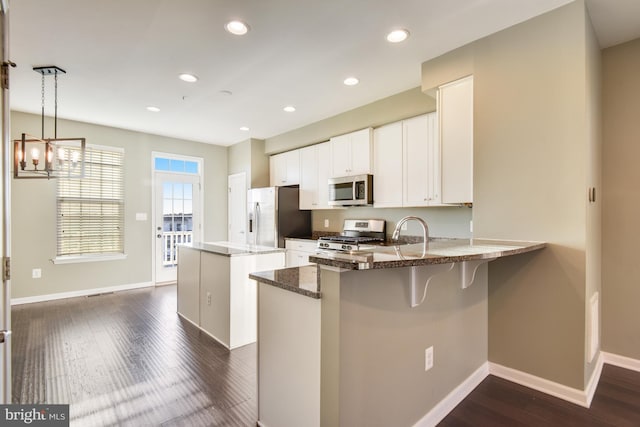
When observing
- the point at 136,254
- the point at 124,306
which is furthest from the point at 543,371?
the point at 136,254

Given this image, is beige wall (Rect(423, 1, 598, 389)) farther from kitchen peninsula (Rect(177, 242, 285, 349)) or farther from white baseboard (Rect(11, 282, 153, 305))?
white baseboard (Rect(11, 282, 153, 305))

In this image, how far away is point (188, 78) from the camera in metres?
3.25

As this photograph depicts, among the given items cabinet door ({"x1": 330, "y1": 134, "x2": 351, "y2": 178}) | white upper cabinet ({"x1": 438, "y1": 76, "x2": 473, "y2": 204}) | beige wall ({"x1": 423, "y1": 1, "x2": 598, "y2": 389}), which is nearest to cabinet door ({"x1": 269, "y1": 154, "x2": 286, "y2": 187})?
cabinet door ({"x1": 330, "y1": 134, "x2": 351, "y2": 178})

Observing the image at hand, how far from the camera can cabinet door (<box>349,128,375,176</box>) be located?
3982mm

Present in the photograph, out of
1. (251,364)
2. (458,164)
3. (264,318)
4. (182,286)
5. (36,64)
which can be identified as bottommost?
(251,364)

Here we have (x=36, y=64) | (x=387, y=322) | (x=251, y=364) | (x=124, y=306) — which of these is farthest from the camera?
(x=124, y=306)

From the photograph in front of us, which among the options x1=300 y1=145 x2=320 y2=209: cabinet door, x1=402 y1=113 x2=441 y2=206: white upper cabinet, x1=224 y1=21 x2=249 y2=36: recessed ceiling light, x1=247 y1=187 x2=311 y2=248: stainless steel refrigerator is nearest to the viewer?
x1=224 y1=21 x2=249 y2=36: recessed ceiling light

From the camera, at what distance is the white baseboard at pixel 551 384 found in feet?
6.77

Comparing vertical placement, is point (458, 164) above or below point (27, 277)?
above

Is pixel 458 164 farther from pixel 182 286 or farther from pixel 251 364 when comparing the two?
pixel 182 286

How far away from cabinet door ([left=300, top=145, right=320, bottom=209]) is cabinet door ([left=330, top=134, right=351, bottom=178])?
16.3 inches

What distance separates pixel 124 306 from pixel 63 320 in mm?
677

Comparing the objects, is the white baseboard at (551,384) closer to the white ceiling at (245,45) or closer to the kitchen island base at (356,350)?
the kitchen island base at (356,350)

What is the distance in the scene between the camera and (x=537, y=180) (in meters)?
2.20
